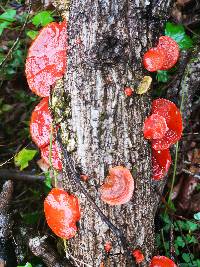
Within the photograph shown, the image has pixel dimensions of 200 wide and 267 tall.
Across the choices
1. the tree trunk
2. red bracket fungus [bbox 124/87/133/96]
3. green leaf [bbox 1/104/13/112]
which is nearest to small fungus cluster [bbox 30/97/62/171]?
the tree trunk

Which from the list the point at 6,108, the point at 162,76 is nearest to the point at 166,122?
the point at 162,76

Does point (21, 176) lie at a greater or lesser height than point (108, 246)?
lesser

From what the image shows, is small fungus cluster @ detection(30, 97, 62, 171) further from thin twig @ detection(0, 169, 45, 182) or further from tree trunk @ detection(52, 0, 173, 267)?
thin twig @ detection(0, 169, 45, 182)

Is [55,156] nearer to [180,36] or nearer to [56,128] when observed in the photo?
[56,128]

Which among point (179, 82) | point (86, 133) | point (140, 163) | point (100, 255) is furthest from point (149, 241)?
point (179, 82)

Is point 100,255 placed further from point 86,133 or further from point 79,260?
point 86,133

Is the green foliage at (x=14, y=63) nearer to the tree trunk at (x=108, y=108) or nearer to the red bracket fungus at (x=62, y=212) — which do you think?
the tree trunk at (x=108, y=108)
